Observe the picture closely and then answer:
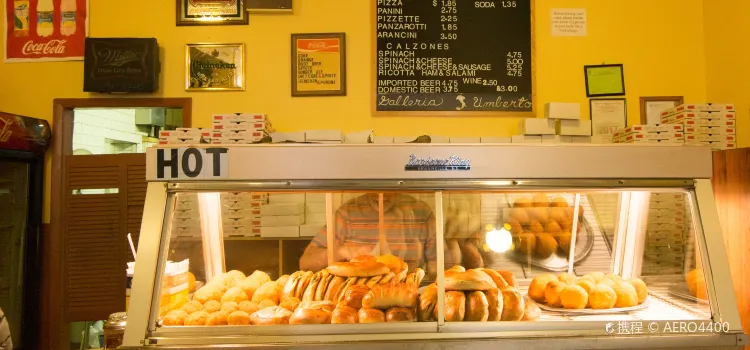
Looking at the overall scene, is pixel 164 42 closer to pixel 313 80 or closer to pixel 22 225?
pixel 313 80

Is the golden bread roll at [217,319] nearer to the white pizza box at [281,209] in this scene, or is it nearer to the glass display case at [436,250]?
the glass display case at [436,250]

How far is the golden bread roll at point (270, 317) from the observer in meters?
1.77

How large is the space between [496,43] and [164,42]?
344 cm

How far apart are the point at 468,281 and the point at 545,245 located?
0.66 metres

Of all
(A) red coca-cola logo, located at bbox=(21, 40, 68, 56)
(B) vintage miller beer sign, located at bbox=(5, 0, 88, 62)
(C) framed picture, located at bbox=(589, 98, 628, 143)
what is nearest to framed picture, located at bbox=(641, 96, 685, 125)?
(C) framed picture, located at bbox=(589, 98, 628, 143)

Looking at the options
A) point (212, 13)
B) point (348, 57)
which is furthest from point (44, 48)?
point (348, 57)

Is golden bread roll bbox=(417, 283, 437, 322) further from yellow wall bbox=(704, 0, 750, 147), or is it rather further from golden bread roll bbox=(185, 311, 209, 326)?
yellow wall bbox=(704, 0, 750, 147)

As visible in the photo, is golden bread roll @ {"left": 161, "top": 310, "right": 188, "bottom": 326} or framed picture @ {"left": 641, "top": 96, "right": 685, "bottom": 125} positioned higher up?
framed picture @ {"left": 641, "top": 96, "right": 685, "bottom": 125}

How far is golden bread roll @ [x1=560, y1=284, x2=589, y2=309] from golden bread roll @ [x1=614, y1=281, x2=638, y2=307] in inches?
5.8

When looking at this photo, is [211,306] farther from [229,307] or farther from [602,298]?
[602,298]

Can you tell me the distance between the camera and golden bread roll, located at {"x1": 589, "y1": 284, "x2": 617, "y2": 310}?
1.92m

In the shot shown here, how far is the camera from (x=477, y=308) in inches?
70.4

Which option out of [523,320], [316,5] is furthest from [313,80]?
[523,320]

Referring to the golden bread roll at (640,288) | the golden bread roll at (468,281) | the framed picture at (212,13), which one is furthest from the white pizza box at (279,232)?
the framed picture at (212,13)
